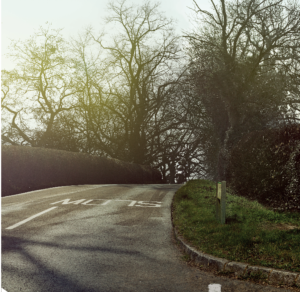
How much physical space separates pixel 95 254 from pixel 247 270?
2.47 meters

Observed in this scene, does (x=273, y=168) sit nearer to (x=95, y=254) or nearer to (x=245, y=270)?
(x=245, y=270)

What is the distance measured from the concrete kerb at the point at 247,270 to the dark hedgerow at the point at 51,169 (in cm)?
1188

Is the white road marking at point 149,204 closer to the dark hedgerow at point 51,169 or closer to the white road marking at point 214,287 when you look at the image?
the dark hedgerow at point 51,169

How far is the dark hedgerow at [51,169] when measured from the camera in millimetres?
16000

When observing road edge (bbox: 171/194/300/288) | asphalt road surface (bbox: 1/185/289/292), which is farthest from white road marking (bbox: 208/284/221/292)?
road edge (bbox: 171/194/300/288)

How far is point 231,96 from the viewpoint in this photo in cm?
1845

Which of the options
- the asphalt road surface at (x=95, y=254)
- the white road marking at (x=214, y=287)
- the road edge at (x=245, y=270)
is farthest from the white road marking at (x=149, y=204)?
the white road marking at (x=214, y=287)

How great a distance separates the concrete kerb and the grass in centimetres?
15

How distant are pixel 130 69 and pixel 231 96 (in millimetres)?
16751

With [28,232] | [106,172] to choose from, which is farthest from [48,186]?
[28,232]

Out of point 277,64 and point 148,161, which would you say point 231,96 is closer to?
point 277,64

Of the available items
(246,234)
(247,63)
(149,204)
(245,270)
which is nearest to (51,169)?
(149,204)

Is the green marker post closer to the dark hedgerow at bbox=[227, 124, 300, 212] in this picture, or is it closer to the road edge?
the road edge

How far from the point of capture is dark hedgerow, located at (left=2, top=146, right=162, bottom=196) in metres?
16.0
